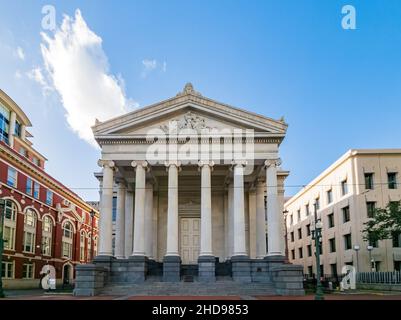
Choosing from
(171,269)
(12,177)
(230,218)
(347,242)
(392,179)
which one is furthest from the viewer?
(347,242)

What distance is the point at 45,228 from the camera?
5016 centimetres

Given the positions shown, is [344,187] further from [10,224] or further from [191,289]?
[10,224]

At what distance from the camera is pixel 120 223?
3531 centimetres

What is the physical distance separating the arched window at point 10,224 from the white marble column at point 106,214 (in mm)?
14969

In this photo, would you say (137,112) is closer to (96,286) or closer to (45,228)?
(96,286)

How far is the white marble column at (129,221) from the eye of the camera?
35.9m

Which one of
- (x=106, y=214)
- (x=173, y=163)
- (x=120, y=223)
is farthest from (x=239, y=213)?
(x=120, y=223)

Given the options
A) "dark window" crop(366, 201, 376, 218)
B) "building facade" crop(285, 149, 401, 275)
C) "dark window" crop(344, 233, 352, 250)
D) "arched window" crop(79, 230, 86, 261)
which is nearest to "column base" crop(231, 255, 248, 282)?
"building facade" crop(285, 149, 401, 275)

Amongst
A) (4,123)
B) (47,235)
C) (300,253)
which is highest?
(4,123)

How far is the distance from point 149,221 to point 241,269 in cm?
913

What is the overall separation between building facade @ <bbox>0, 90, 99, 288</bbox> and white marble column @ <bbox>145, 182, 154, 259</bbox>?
6.24 meters

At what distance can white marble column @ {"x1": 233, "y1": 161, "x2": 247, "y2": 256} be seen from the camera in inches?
1185

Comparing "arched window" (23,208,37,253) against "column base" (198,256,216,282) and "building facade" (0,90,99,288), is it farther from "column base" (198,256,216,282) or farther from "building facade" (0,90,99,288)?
"column base" (198,256,216,282)
